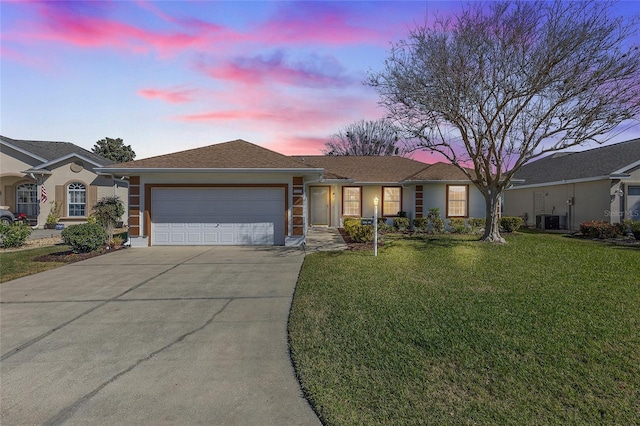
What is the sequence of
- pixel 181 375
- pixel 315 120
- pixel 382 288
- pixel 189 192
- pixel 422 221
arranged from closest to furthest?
pixel 181 375 < pixel 382 288 < pixel 189 192 < pixel 422 221 < pixel 315 120

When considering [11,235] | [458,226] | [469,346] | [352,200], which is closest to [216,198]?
[11,235]

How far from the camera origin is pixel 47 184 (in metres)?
18.7

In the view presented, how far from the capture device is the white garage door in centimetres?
1284

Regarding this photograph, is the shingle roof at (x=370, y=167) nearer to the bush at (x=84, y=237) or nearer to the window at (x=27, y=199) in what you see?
the bush at (x=84, y=237)

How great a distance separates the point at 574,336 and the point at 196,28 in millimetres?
11495

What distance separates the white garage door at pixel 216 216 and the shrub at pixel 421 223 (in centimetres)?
758

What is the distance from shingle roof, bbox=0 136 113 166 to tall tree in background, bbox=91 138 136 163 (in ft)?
83.8

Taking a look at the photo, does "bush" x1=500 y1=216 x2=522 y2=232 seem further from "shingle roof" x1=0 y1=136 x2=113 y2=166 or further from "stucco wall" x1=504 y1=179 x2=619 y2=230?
"shingle roof" x1=0 y1=136 x2=113 y2=166

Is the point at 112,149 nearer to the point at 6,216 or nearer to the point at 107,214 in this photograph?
the point at 6,216

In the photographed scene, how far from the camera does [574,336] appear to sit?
4223mm

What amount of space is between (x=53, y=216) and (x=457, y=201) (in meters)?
22.4

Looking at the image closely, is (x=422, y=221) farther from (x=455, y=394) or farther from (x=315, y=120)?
(x=455, y=394)

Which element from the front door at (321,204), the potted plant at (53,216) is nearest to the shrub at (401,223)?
the front door at (321,204)

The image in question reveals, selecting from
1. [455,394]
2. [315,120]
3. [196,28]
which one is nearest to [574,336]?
[455,394]
